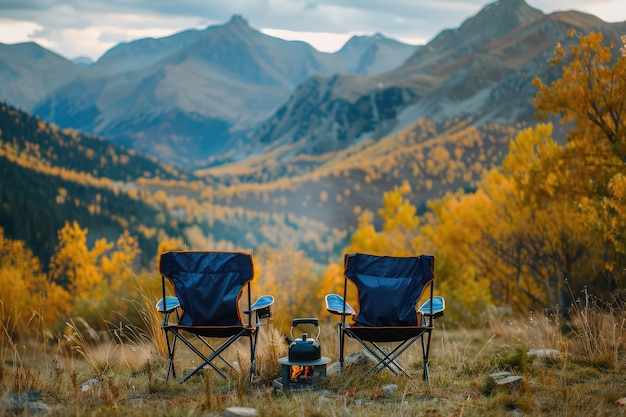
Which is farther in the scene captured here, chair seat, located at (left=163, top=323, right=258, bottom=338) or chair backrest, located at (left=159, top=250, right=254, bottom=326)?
chair backrest, located at (left=159, top=250, right=254, bottom=326)

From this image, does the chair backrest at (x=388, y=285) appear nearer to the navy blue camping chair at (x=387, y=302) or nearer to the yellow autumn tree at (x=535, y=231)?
the navy blue camping chair at (x=387, y=302)

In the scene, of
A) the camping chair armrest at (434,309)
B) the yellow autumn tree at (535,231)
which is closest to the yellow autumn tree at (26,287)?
the yellow autumn tree at (535,231)

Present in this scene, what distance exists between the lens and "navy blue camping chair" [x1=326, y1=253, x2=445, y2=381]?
4.67m

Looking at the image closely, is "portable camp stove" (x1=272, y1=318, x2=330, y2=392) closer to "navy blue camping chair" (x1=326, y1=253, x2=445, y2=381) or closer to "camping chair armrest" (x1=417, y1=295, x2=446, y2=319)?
"navy blue camping chair" (x1=326, y1=253, x2=445, y2=381)

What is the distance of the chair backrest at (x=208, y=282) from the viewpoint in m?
4.73

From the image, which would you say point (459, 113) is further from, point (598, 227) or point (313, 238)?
point (598, 227)

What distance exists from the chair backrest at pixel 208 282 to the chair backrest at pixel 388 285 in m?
0.81

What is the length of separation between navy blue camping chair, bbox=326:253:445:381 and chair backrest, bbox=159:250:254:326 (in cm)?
70

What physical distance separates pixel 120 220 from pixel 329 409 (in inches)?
3550

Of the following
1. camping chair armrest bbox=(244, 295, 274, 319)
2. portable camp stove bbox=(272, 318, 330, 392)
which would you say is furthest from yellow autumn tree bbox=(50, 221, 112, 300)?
portable camp stove bbox=(272, 318, 330, 392)

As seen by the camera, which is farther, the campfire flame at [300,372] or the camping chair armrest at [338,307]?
the camping chair armrest at [338,307]

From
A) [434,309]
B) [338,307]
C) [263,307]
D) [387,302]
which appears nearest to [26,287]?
[263,307]

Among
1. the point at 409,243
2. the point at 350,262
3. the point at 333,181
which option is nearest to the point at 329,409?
the point at 350,262

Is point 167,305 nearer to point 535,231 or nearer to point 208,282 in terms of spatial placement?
point 208,282
